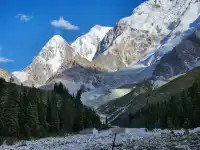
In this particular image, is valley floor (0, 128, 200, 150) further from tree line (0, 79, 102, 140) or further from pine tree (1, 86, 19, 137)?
pine tree (1, 86, 19, 137)

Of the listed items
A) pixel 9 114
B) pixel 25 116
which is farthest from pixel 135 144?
pixel 25 116

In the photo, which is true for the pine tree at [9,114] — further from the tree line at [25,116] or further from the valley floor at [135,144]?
the valley floor at [135,144]

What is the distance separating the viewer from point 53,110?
4705 inches

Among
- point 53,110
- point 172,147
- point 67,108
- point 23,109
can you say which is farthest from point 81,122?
point 172,147

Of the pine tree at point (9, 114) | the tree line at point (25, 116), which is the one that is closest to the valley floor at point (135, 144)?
the tree line at point (25, 116)

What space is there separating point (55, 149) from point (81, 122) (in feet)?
313

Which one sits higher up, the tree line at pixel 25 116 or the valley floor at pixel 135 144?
the tree line at pixel 25 116

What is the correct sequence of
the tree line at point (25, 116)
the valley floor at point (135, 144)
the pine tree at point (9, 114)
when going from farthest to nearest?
the tree line at point (25, 116), the pine tree at point (9, 114), the valley floor at point (135, 144)

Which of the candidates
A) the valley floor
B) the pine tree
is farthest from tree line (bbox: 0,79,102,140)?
the valley floor

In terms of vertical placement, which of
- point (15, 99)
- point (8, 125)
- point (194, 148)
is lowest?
point (194, 148)

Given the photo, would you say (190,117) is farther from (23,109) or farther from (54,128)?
(23,109)

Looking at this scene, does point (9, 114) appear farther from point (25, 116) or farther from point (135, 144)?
point (135, 144)

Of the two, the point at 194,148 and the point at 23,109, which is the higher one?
the point at 23,109

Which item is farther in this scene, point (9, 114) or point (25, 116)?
point (25, 116)
